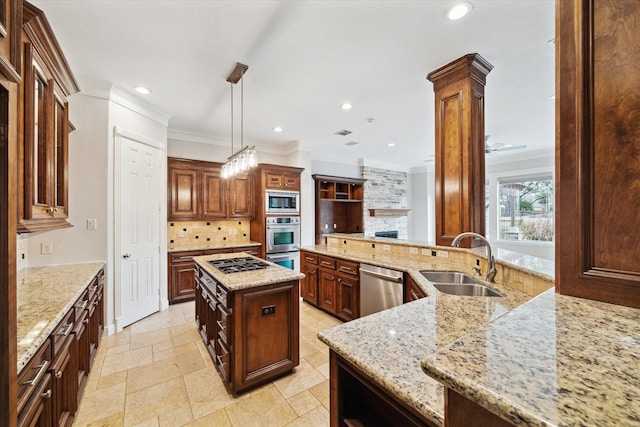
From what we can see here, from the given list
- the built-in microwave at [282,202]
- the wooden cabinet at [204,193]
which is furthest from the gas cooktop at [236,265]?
the built-in microwave at [282,202]

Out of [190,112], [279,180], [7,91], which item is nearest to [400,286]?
[7,91]

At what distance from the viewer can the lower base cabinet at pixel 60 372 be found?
109 cm

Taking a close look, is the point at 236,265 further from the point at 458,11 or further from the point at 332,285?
the point at 458,11

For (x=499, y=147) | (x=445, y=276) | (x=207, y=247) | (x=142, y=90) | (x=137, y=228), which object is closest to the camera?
(x=445, y=276)

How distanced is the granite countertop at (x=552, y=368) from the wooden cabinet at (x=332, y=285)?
8.17ft

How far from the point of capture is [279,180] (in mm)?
5047

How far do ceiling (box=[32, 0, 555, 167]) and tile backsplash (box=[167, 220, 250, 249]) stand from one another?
177 centimetres

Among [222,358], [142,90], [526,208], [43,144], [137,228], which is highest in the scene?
[142,90]

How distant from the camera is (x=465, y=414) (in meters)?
0.48

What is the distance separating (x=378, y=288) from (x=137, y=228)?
3.07 m

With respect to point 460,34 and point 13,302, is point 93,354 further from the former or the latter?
point 460,34

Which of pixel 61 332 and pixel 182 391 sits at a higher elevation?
pixel 61 332

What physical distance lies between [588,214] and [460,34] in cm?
203

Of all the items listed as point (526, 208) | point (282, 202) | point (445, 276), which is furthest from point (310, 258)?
point (526, 208)
